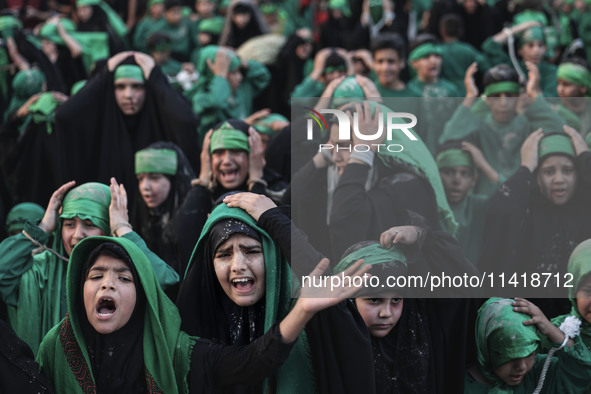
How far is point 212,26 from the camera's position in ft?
32.8

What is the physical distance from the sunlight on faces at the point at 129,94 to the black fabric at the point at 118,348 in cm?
289

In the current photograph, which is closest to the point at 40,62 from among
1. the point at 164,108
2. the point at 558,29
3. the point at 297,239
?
the point at 164,108

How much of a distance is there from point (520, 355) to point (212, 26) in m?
6.78

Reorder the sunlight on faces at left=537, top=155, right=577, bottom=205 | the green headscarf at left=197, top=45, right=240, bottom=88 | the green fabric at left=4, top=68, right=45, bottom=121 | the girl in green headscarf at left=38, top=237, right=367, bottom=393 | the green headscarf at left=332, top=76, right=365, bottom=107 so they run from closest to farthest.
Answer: the girl in green headscarf at left=38, top=237, right=367, bottom=393 < the sunlight on faces at left=537, top=155, right=577, bottom=205 < the green headscarf at left=332, top=76, right=365, bottom=107 < the green headscarf at left=197, top=45, right=240, bottom=88 < the green fabric at left=4, top=68, right=45, bottom=121

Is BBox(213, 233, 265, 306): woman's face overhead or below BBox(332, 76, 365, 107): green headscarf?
below

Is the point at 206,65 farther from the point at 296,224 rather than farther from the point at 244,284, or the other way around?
the point at 244,284

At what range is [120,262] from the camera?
3777mm

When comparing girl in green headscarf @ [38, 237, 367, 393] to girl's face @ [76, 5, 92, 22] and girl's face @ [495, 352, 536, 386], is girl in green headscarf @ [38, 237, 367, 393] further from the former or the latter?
girl's face @ [76, 5, 92, 22]

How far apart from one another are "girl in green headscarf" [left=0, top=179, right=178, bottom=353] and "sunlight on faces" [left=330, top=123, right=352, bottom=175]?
3.84ft

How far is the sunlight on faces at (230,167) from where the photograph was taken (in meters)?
5.46

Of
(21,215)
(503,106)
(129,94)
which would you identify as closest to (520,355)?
(503,106)

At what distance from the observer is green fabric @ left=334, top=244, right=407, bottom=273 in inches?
156

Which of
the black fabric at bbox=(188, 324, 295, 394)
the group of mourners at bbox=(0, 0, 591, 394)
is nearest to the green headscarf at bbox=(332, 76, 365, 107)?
the group of mourners at bbox=(0, 0, 591, 394)

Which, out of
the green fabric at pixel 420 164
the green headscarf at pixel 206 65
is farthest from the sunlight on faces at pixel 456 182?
the green headscarf at pixel 206 65
